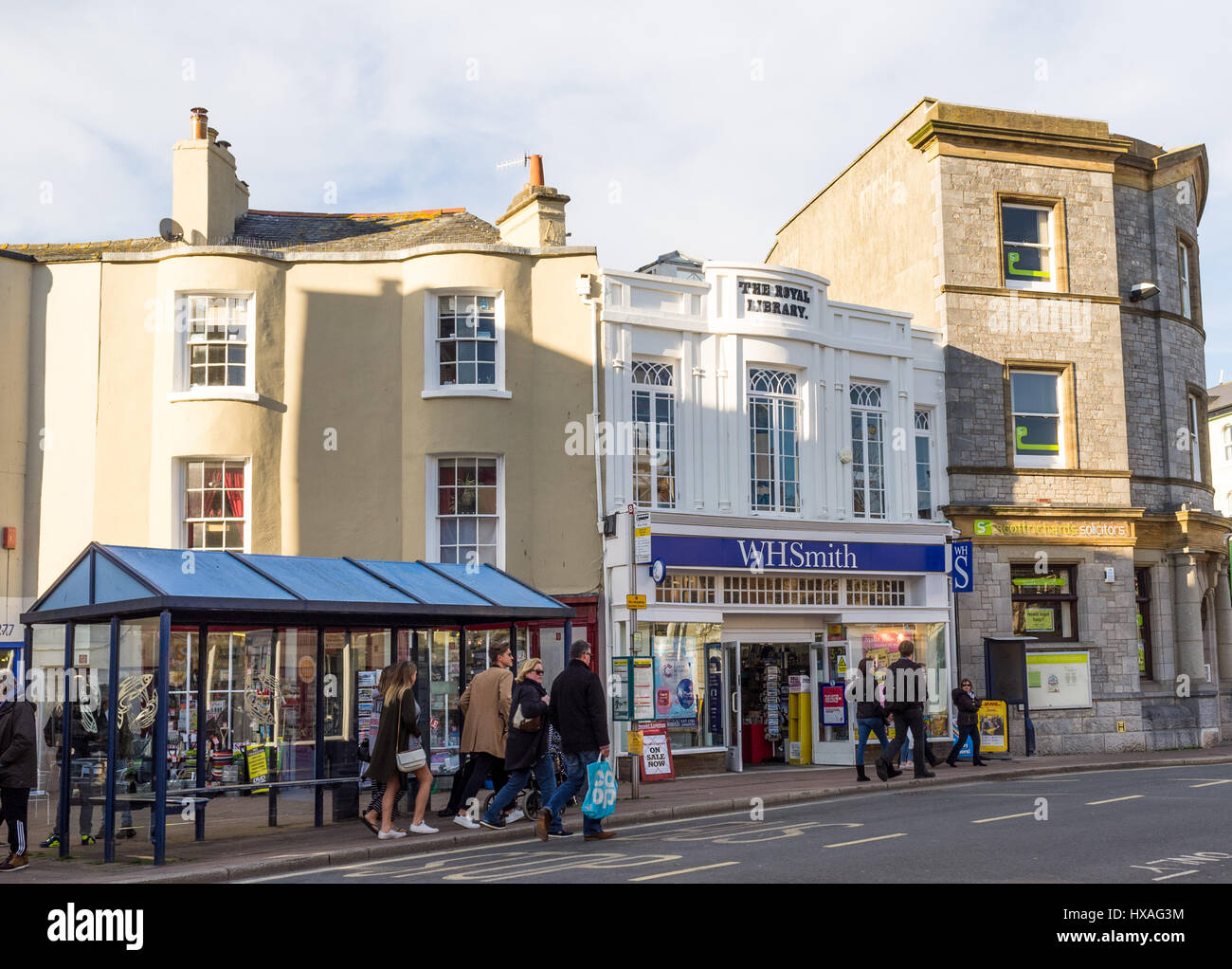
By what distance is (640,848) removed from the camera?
37.9ft

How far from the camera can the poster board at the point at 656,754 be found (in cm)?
1967

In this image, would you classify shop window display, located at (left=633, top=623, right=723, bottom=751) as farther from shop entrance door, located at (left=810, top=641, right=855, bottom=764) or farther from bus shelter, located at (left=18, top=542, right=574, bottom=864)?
bus shelter, located at (left=18, top=542, right=574, bottom=864)

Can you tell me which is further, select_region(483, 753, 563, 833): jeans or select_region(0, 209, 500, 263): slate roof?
select_region(0, 209, 500, 263): slate roof

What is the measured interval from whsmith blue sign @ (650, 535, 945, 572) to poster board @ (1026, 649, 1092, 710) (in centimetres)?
303

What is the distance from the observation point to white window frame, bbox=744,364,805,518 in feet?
72.8

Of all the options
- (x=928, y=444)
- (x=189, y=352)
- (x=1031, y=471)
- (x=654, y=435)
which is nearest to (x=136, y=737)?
(x=189, y=352)

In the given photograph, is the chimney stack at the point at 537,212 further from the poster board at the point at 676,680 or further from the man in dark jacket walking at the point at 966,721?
the man in dark jacket walking at the point at 966,721

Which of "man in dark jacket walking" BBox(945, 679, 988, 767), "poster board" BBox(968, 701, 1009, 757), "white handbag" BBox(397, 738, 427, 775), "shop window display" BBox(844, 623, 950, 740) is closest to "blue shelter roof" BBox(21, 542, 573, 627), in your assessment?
"white handbag" BBox(397, 738, 427, 775)

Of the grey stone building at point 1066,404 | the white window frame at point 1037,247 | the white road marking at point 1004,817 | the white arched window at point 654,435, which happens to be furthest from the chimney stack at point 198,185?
the white road marking at point 1004,817

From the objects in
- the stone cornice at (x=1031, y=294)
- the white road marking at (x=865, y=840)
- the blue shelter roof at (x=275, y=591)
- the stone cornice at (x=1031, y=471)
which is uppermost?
the stone cornice at (x=1031, y=294)

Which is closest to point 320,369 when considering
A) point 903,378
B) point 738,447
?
point 738,447

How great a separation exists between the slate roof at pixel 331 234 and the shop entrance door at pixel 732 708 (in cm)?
838

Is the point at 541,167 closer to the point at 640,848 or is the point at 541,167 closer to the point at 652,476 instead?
the point at 652,476

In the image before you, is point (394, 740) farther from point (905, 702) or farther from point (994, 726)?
point (994, 726)
